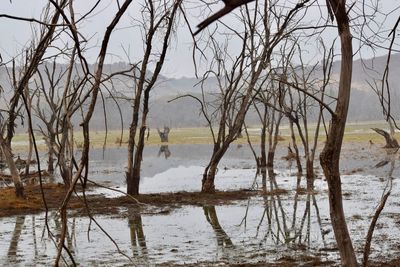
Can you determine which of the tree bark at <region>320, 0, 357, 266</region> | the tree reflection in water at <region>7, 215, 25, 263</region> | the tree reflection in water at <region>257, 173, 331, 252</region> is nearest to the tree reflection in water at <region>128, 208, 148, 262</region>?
the tree reflection in water at <region>7, 215, 25, 263</region>

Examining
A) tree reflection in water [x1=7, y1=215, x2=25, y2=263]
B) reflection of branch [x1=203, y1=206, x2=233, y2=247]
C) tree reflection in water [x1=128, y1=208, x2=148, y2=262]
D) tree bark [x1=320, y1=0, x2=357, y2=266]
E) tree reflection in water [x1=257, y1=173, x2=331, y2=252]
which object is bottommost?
tree reflection in water [x1=7, y1=215, x2=25, y2=263]

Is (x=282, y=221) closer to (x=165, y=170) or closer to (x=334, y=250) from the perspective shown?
(x=334, y=250)

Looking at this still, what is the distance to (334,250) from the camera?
32.4 feet

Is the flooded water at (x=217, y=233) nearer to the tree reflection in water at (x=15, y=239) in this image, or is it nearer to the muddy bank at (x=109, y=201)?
the tree reflection in water at (x=15, y=239)

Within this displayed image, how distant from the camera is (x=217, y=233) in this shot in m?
12.1

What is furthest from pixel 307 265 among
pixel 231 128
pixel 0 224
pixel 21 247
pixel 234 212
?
pixel 231 128

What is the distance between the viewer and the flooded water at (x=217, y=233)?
386 inches

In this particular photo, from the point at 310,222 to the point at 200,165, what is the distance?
19.9 metres

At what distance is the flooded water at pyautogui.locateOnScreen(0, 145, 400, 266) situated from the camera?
981 centimetres

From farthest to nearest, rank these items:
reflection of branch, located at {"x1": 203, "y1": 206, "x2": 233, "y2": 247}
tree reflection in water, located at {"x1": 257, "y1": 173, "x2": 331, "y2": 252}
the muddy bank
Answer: the muddy bank → tree reflection in water, located at {"x1": 257, "y1": 173, "x2": 331, "y2": 252} → reflection of branch, located at {"x1": 203, "y1": 206, "x2": 233, "y2": 247}

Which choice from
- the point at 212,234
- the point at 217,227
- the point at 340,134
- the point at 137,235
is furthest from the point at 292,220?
the point at 340,134

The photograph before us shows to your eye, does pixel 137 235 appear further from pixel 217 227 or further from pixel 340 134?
pixel 340 134

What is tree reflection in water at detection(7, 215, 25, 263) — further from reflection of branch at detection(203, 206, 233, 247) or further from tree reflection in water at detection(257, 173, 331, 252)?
tree reflection in water at detection(257, 173, 331, 252)

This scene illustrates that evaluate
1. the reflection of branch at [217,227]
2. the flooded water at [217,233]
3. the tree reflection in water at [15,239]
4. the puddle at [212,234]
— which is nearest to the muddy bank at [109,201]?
the flooded water at [217,233]
